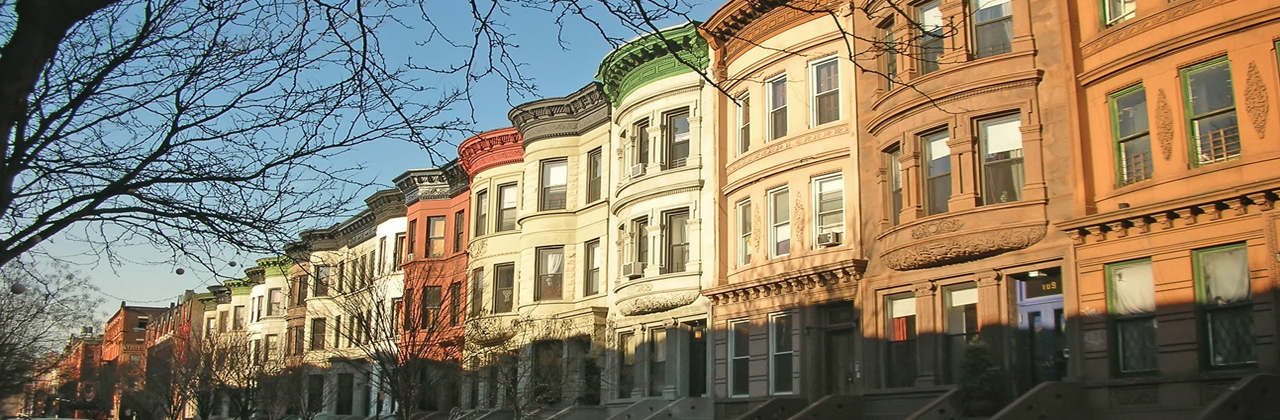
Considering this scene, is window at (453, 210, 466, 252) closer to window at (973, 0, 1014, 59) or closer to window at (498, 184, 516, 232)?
window at (498, 184, 516, 232)

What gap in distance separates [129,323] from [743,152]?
373ft

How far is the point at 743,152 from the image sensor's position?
2811 cm

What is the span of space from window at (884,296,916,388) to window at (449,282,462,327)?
15541 mm

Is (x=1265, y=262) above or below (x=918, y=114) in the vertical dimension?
below

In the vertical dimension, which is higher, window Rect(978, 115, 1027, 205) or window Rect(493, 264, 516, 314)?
window Rect(978, 115, 1027, 205)

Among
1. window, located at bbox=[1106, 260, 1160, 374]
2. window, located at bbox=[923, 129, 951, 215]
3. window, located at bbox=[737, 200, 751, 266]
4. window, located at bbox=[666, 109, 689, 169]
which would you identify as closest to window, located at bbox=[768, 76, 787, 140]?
window, located at bbox=[737, 200, 751, 266]

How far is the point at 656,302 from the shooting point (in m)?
29.8

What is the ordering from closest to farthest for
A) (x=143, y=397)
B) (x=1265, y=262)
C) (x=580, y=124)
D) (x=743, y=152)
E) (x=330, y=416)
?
1. (x=1265, y=262)
2. (x=743, y=152)
3. (x=580, y=124)
4. (x=330, y=416)
5. (x=143, y=397)

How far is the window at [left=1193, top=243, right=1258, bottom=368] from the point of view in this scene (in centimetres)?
1670

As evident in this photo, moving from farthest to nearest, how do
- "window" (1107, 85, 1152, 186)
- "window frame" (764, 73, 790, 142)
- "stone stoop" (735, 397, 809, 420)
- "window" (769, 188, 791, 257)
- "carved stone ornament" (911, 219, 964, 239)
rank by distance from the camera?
"window frame" (764, 73, 790, 142), "window" (769, 188, 791, 257), "stone stoop" (735, 397, 809, 420), "carved stone ornament" (911, 219, 964, 239), "window" (1107, 85, 1152, 186)

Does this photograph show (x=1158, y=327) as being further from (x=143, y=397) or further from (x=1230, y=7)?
(x=143, y=397)

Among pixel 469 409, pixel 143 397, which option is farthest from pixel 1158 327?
pixel 143 397

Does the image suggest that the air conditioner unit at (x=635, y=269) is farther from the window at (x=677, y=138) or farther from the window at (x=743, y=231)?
the window at (x=743, y=231)

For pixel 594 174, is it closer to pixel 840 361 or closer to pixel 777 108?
pixel 777 108
